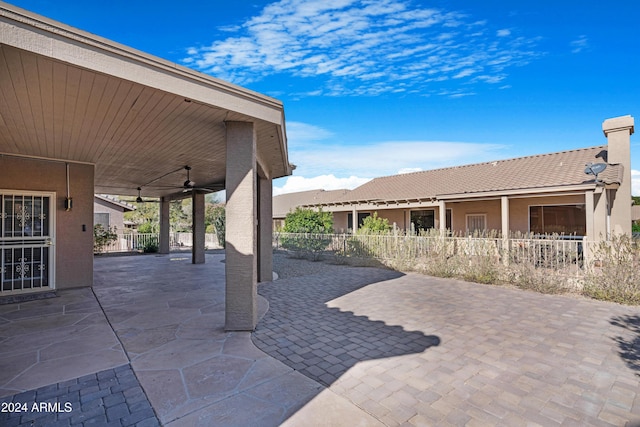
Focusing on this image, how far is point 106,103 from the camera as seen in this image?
368 cm

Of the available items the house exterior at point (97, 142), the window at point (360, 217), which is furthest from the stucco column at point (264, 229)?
the window at point (360, 217)

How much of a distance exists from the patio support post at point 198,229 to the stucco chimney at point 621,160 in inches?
583

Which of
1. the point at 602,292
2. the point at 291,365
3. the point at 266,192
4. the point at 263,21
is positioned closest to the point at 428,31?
the point at 263,21

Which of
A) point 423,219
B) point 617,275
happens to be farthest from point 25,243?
point 423,219

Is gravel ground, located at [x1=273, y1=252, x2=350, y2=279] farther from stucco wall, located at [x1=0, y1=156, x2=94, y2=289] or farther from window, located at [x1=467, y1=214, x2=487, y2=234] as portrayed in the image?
window, located at [x1=467, y1=214, x2=487, y2=234]

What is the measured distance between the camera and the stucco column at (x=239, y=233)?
448 cm

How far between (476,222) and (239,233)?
13407 mm

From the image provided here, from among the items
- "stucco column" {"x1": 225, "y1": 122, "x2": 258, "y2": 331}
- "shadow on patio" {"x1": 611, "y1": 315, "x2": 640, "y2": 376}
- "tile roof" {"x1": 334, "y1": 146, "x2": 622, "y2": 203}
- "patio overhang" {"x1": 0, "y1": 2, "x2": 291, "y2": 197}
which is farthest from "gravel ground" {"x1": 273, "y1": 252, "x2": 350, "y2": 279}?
"shadow on patio" {"x1": 611, "y1": 315, "x2": 640, "y2": 376}

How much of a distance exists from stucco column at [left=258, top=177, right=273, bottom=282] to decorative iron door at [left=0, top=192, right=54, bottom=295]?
4.81 meters

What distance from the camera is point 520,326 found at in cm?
474

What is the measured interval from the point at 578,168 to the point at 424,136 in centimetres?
1005

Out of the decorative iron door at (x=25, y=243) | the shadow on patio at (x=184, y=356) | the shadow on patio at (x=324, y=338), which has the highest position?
the decorative iron door at (x=25, y=243)

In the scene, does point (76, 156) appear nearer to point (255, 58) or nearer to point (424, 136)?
point (255, 58)

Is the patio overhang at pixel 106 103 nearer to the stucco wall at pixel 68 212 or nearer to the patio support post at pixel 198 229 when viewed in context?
the stucco wall at pixel 68 212
